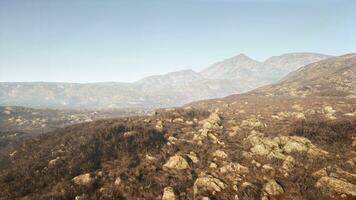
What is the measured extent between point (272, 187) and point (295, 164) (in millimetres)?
10914

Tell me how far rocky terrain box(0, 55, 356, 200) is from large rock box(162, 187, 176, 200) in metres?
0.17

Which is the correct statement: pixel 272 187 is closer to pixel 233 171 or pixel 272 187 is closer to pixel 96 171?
pixel 233 171

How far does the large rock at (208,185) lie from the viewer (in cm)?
3856

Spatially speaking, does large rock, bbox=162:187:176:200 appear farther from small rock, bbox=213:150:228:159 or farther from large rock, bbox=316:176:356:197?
large rock, bbox=316:176:356:197

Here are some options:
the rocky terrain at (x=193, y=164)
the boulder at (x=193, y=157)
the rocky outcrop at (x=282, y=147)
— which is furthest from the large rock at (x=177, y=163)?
the rocky outcrop at (x=282, y=147)

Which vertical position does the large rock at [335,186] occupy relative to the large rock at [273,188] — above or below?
above

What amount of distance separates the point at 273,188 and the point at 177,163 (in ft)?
61.9

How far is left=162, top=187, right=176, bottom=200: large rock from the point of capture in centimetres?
3666

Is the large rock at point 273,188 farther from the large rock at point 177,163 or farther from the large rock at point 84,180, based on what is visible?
the large rock at point 84,180

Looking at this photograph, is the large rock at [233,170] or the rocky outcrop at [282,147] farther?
the rocky outcrop at [282,147]

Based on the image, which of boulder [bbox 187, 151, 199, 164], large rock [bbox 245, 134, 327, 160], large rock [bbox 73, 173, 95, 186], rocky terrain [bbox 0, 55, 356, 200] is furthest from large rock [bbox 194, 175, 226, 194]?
large rock [bbox 73, 173, 95, 186]

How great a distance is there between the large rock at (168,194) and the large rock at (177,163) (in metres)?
9.73

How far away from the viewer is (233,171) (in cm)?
4488

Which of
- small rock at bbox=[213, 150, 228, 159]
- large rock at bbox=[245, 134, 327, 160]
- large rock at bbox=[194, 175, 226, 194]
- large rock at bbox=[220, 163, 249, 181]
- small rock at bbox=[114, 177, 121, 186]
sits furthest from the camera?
small rock at bbox=[213, 150, 228, 159]
